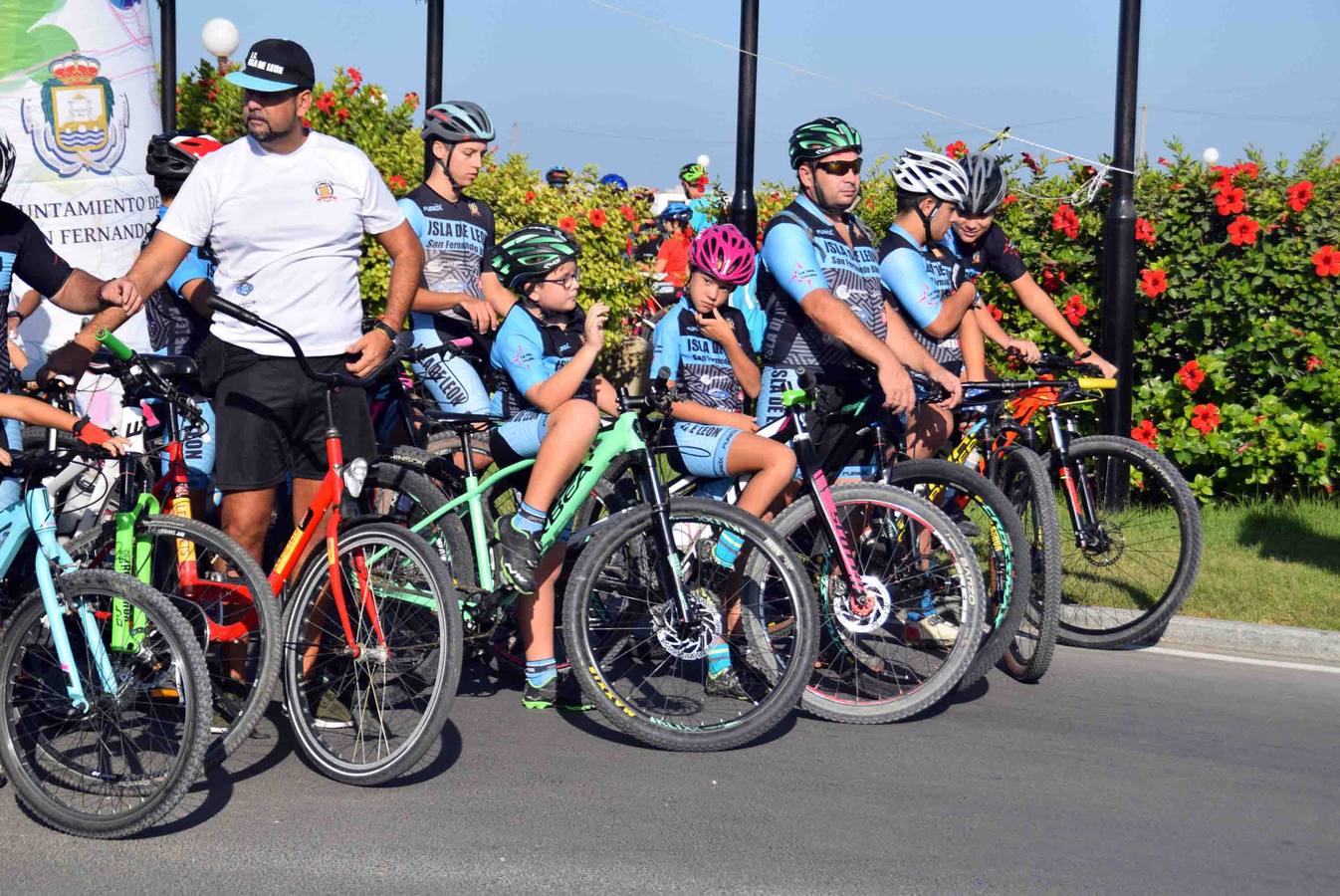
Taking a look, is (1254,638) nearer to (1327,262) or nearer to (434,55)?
(1327,262)

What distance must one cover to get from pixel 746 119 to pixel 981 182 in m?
3.45

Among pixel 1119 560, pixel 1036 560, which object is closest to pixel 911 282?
pixel 1036 560

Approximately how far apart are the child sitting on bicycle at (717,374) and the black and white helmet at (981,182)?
1.24 m

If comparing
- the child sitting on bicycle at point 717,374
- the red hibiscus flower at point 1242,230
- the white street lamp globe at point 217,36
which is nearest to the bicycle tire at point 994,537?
the child sitting on bicycle at point 717,374

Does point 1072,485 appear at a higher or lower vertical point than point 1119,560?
higher

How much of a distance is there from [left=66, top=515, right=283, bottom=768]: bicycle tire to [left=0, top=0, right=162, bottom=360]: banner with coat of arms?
182 inches

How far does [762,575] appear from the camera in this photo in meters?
5.48

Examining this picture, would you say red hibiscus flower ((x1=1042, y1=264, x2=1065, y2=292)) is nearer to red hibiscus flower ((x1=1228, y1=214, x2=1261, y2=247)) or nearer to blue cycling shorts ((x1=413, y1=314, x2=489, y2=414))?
red hibiscus flower ((x1=1228, y1=214, x2=1261, y2=247))

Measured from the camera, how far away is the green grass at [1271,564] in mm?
7570

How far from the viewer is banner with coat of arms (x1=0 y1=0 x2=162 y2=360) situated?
362 inches

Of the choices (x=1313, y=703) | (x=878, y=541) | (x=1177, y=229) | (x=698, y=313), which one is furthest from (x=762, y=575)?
(x=1177, y=229)

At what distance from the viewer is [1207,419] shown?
388 inches

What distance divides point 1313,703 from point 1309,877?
207 centimetres

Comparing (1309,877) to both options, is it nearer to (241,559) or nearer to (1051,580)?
(1051,580)
